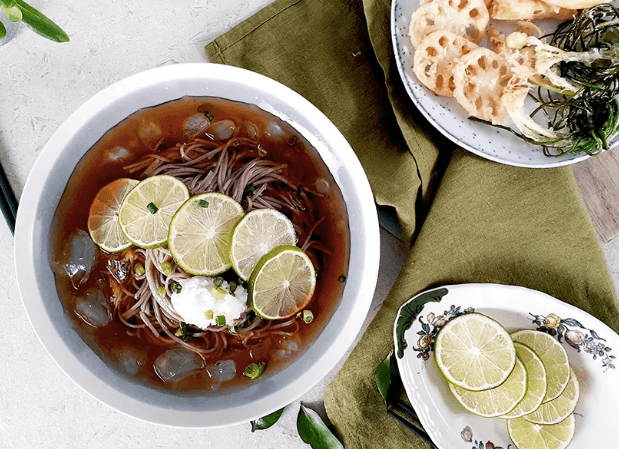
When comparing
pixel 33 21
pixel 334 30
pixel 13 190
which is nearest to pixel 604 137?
pixel 334 30

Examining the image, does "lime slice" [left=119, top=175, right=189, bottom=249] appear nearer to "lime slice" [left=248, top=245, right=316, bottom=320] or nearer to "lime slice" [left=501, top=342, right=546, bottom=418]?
"lime slice" [left=248, top=245, right=316, bottom=320]

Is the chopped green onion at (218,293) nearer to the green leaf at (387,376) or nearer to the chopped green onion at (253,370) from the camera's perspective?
the chopped green onion at (253,370)

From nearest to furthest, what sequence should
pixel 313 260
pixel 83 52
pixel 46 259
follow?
pixel 46 259
pixel 313 260
pixel 83 52

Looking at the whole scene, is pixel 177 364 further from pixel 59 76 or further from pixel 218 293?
pixel 59 76

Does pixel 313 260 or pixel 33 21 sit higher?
pixel 33 21

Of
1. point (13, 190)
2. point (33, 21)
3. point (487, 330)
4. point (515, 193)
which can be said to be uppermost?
point (33, 21)

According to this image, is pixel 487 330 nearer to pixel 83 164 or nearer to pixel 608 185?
pixel 608 185

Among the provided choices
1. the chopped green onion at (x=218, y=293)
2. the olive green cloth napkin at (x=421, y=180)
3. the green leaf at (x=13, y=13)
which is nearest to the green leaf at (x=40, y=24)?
the green leaf at (x=13, y=13)
